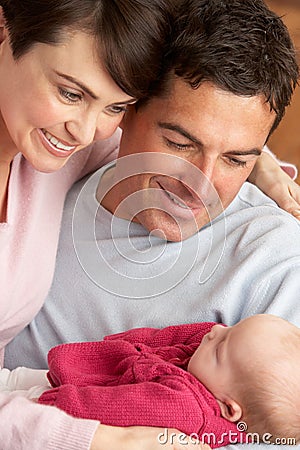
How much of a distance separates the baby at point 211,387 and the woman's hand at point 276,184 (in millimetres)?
485

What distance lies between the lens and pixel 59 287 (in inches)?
72.8

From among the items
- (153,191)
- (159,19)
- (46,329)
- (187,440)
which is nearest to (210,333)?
(187,440)

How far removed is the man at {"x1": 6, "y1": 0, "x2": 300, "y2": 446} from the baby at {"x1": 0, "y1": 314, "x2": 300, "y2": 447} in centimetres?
18

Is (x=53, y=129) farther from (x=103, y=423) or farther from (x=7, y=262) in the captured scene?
(x=103, y=423)

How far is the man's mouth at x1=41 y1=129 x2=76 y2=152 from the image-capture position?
5.13 feet

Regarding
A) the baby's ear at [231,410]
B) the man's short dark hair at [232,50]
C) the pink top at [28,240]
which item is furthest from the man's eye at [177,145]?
the baby's ear at [231,410]

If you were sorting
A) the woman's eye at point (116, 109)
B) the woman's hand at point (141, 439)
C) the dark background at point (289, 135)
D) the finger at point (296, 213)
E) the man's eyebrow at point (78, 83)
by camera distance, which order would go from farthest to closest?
the dark background at point (289, 135) → the finger at point (296, 213) → the woman's eye at point (116, 109) → the man's eyebrow at point (78, 83) → the woman's hand at point (141, 439)

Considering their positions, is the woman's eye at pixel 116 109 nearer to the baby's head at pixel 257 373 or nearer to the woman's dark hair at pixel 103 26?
the woman's dark hair at pixel 103 26

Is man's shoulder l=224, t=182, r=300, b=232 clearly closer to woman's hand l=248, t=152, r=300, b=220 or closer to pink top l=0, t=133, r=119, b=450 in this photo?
woman's hand l=248, t=152, r=300, b=220

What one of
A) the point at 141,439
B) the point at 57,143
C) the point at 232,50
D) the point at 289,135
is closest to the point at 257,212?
the point at 232,50

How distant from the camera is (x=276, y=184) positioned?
1936 mm

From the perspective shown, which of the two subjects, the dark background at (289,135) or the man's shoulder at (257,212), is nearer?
the man's shoulder at (257,212)

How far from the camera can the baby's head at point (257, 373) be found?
1373mm

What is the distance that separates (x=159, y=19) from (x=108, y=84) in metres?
0.18
